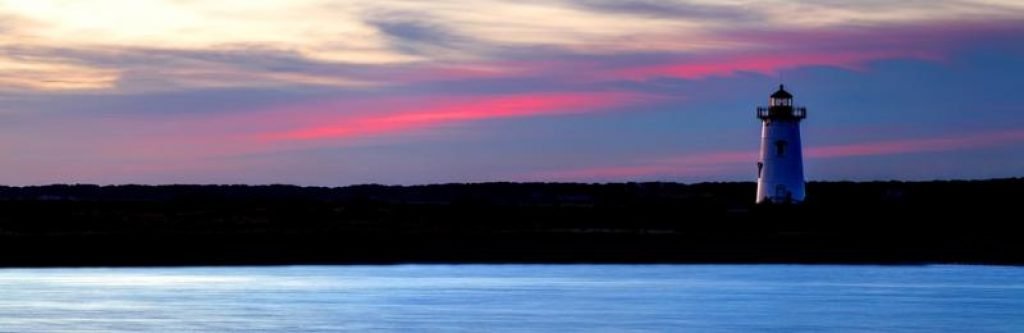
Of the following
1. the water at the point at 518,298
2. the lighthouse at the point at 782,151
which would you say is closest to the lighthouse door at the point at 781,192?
the lighthouse at the point at 782,151

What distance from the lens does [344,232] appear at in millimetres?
51312

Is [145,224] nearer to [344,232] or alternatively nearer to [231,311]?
[344,232]

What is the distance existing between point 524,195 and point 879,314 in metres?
63.8

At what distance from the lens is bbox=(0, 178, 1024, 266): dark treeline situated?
46.2m

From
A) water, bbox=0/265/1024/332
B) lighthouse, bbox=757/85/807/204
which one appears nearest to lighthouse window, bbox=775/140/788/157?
lighthouse, bbox=757/85/807/204

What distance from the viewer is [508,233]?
4997 cm

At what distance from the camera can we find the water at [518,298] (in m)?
30.7

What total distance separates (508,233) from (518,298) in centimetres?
1452

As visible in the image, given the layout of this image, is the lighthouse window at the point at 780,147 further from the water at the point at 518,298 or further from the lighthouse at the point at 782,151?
the water at the point at 518,298

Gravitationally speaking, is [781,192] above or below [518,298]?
above

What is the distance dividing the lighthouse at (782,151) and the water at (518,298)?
11944 millimetres

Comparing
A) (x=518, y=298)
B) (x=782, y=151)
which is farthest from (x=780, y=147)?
(x=518, y=298)

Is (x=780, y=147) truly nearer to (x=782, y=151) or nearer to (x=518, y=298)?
(x=782, y=151)

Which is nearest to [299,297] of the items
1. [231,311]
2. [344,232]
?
Result: [231,311]
